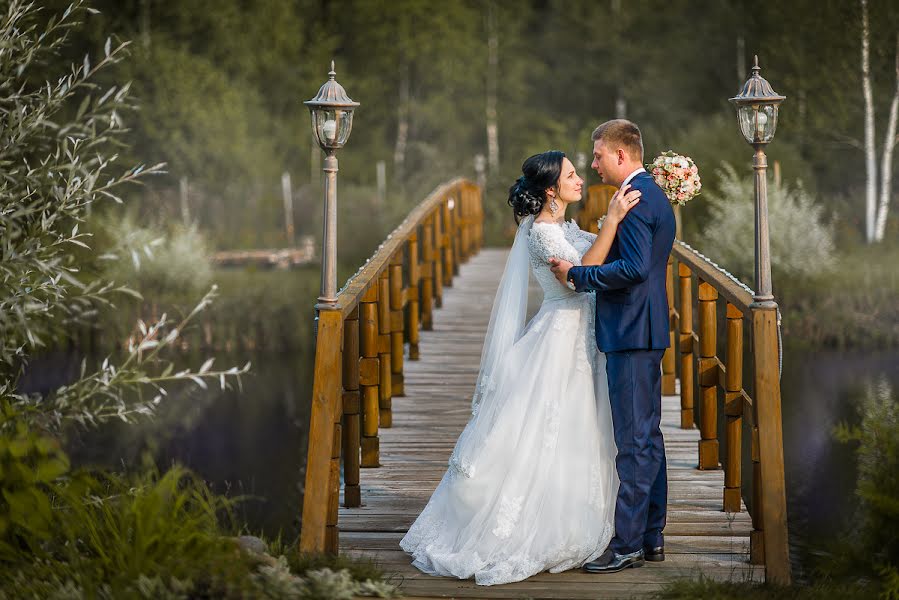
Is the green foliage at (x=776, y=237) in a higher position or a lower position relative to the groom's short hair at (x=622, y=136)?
higher

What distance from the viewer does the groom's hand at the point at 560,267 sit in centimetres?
489

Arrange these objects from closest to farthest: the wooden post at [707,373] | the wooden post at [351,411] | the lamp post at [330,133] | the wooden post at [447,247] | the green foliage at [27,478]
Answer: the green foliage at [27,478], the lamp post at [330,133], the wooden post at [351,411], the wooden post at [707,373], the wooden post at [447,247]

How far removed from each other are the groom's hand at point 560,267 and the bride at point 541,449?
4 centimetres

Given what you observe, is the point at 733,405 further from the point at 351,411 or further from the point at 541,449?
the point at 351,411

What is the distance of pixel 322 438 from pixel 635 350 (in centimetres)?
127

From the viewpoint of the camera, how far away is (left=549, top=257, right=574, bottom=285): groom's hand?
4.89 m

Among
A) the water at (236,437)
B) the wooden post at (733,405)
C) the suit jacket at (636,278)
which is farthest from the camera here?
the water at (236,437)

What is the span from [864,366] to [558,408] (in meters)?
13.0

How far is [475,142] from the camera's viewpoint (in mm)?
32969

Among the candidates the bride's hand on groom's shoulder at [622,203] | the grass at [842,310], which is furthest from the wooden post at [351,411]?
the grass at [842,310]

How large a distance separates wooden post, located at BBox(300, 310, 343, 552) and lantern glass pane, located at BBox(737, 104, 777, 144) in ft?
5.93

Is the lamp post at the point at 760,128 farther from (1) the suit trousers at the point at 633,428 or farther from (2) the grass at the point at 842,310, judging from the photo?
(2) the grass at the point at 842,310

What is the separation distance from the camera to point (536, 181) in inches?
195

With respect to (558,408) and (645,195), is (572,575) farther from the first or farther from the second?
(645,195)
